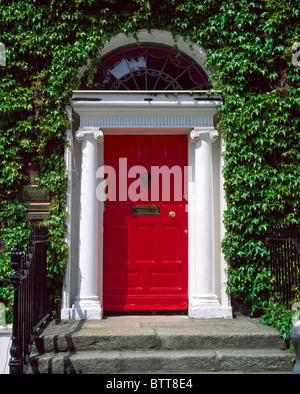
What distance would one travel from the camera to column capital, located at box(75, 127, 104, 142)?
16.5 feet

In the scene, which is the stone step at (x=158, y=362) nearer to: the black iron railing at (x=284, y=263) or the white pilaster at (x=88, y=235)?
the black iron railing at (x=284, y=263)

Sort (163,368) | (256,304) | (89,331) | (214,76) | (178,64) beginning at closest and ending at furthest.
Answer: (163,368)
(89,331)
(256,304)
(214,76)
(178,64)

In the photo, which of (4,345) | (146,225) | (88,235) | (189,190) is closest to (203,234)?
(189,190)

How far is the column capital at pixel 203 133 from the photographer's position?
5.09m

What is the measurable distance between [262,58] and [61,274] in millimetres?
3666

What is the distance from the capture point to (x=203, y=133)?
200 inches

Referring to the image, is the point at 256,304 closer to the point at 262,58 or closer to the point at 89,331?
the point at 89,331

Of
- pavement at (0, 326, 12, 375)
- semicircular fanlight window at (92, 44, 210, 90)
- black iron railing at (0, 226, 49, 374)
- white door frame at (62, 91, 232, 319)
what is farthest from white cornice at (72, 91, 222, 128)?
pavement at (0, 326, 12, 375)

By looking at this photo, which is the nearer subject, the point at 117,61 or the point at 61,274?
the point at 61,274

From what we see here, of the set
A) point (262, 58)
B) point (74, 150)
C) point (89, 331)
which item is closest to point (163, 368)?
point (89, 331)

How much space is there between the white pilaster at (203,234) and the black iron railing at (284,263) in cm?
73

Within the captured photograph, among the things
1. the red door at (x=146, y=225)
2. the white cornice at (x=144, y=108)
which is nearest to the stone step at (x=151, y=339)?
the red door at (x=146, y=225)

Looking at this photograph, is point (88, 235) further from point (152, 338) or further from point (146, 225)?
point (152, 338)

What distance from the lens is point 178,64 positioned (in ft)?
18.0
